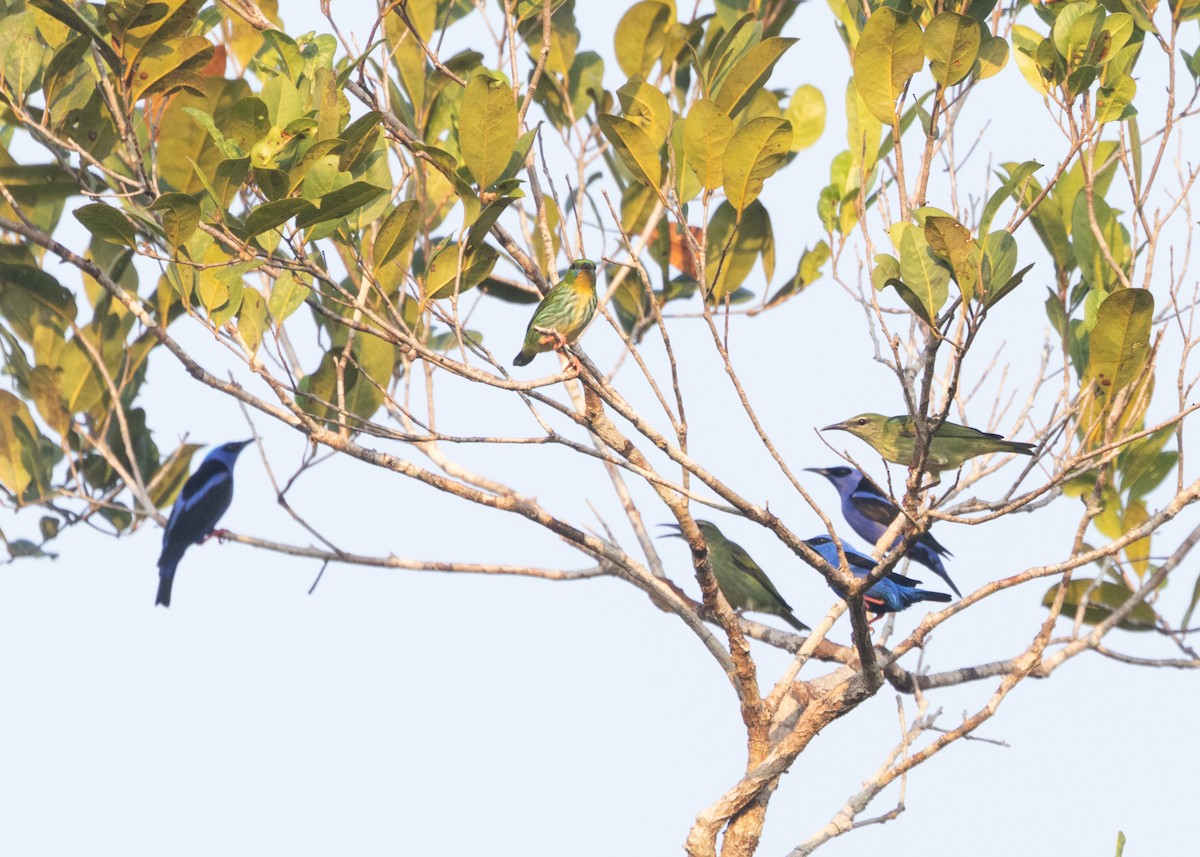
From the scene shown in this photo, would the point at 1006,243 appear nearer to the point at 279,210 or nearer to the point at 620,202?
the point at 279,210

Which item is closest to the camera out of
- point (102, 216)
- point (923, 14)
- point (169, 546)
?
point (102, 216)

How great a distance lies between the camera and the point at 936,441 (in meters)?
5.95

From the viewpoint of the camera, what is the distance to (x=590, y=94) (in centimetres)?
584

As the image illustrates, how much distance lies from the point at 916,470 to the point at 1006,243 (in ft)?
2.18

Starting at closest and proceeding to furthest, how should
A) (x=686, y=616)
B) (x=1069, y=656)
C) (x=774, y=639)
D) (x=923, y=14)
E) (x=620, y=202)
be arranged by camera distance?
(x=923, y=14), (x=686, y=616), (x=1069, y=656), (x=774, y=639), (x=620, y=202)

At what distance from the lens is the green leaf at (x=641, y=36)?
552cm

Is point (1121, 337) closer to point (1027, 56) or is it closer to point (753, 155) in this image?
point (753, 155)

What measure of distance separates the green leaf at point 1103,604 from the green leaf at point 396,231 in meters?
3.32

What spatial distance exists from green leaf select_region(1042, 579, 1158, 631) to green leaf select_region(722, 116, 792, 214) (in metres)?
2.78

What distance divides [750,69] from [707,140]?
15.1 inches

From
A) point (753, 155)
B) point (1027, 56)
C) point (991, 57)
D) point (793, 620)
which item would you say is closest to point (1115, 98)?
point (991, 57)

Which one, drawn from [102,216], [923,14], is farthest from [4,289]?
[923,14]

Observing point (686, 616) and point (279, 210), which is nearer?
point (279, 210)

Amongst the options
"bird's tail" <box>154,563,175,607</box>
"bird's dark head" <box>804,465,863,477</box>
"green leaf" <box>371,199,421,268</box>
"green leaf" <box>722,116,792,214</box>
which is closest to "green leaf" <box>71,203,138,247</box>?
"green leaf" <box>371,199,421,268</box>
